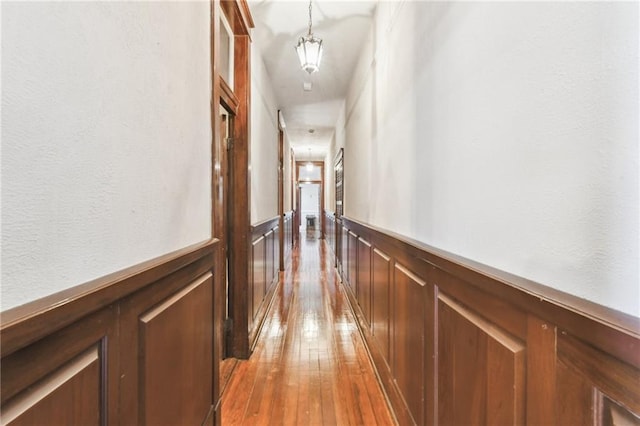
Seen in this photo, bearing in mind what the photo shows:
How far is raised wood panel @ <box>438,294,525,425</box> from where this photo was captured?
0.79 m

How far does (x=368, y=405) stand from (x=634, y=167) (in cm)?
188

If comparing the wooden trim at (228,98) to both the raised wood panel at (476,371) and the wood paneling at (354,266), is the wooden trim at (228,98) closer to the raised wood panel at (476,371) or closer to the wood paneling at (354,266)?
the wood paneling at (354,266)

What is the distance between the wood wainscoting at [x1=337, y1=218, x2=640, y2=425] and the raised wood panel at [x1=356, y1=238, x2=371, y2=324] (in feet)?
2.75

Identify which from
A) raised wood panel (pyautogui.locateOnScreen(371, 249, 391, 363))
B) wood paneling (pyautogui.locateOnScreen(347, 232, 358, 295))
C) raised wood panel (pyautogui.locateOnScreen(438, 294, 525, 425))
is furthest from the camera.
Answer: wood paneling (pyautogui.locateOnScreen(347, 232, 358, 295))

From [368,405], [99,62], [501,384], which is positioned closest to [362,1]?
[99,62]

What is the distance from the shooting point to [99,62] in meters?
0.74

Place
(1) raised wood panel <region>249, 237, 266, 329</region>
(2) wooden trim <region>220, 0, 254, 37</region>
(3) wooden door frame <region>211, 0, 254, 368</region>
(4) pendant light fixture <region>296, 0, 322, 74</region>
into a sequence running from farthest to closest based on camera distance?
(1) raised wood panel <region>249, 237, 266, 329</region> → (3) wooden door frame <region>211, 0, 254, 368</region> → (4) pendant light fixture <region>296, 0, 322, 74</region> → (2) wooden trim <region>220, 0, 254, 37</region>

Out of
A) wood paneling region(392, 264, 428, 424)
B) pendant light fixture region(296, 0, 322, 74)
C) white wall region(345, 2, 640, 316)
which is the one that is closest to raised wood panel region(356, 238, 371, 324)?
wood paneling region(392, 264, 428, 424)

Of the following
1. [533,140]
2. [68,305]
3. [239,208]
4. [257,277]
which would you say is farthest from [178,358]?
[257,277]

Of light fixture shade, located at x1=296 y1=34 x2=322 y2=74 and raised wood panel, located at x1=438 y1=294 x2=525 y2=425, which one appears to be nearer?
raised wood panel, located at x1=438 y1=294 x2=525 y2=425

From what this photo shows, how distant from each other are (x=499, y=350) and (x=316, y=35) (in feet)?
9.61

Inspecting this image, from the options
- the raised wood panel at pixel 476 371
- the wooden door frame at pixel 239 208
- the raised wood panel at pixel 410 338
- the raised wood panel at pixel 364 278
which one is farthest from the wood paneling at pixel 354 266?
the raised wood panel at pixel 476 371

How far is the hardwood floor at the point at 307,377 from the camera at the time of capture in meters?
1.85

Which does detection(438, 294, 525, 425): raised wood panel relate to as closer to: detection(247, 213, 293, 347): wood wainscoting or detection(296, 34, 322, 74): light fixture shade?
detection(247, 213, 293, 347): wood wainscoting
